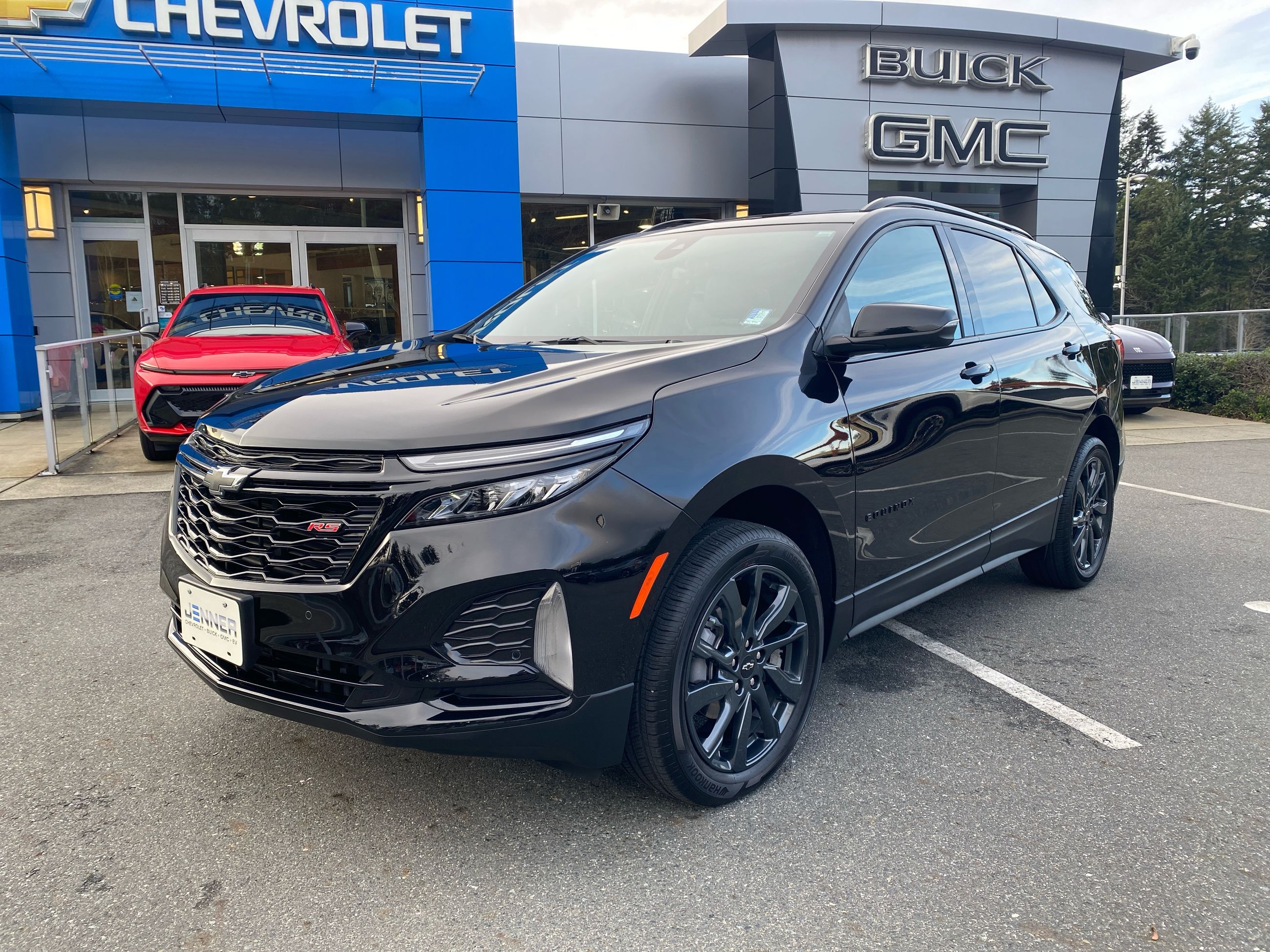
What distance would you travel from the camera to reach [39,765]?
2857 mm

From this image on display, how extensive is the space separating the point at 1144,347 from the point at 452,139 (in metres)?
9.52

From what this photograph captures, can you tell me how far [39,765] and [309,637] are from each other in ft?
4.45

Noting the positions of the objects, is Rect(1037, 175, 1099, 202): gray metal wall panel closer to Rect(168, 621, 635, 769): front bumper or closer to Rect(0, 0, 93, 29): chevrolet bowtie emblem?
Rect(0, 0, 93, 29): chevrolet bowtie emblem

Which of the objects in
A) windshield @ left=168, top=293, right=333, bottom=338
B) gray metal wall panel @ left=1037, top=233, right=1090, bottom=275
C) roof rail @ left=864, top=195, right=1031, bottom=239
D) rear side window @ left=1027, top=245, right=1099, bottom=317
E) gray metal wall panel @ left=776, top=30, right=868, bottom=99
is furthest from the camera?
gray metal wall panel @ left=1037, top=233, right=1090, bottom=275

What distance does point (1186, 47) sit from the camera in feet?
52.5

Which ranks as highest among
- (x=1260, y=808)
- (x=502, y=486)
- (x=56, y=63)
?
(x=56, y=63)

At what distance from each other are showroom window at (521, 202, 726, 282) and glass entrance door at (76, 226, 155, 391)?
582 cm

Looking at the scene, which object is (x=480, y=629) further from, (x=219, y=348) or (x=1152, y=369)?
(x=1152, y=369)

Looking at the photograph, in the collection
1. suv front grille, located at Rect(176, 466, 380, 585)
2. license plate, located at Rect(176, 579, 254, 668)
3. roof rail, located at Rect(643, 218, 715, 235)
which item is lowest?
license plate, located at Rect(176, 579, 254, 668)

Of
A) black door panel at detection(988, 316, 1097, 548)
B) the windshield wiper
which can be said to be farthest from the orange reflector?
black door panel at detection(988, 316, 1097, 548)

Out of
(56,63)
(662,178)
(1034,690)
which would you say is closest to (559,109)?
(662,178)

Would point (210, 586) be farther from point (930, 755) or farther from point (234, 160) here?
point (234, 160)

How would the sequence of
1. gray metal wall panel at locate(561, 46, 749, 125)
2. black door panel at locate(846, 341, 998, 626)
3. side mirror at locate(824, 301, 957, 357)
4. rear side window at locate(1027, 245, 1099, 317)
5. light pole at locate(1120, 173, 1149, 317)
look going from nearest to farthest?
side mirror at locate(824, 301, 957, 357) → black door panel at locate(846, 341, 998, 626) → rear side window at locate(1027, 245, 1099, 317) → gray metal wall panel at locate(561, 46, 749, 125) → light pole at locate(1120, 173, 1149, 317)

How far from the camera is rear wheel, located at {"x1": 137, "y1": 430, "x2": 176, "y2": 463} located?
8.27 m
